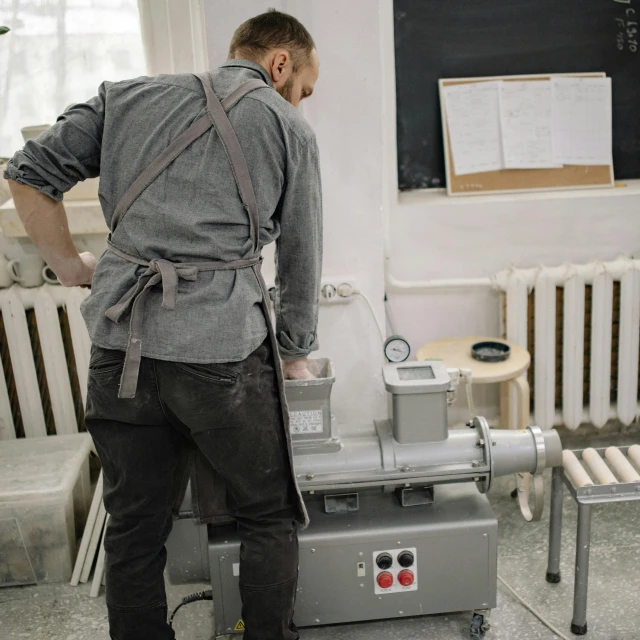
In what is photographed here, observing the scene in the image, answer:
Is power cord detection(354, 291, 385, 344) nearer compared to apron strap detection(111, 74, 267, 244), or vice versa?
apron strap detection(111, 74, 267, 244)

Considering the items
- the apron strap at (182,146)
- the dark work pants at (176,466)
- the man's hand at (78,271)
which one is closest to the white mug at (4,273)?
the man's hand at (78,271)

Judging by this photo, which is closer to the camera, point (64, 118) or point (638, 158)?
point (64, 118)

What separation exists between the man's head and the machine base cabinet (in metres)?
1.12

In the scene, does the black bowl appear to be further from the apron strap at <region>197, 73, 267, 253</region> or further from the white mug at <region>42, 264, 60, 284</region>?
the white mug at <region>42, 264, 60, 284</region>

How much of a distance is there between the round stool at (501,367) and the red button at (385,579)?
0.69m

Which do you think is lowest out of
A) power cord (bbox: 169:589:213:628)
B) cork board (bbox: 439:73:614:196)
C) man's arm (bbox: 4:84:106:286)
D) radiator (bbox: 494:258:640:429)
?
power cord (bbox: 169:589:213:628)

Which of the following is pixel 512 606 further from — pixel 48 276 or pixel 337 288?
pixel 48 276

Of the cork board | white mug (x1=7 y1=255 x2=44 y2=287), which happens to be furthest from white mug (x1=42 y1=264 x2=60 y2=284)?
the cork board

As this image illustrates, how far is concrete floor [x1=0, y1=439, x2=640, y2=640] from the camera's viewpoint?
2.10 m

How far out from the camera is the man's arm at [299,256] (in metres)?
1.66

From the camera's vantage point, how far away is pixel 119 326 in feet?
5.33

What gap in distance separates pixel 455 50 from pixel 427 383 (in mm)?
1450

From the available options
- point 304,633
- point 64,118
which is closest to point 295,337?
point 64,118

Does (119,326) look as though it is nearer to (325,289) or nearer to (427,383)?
(427,383)
